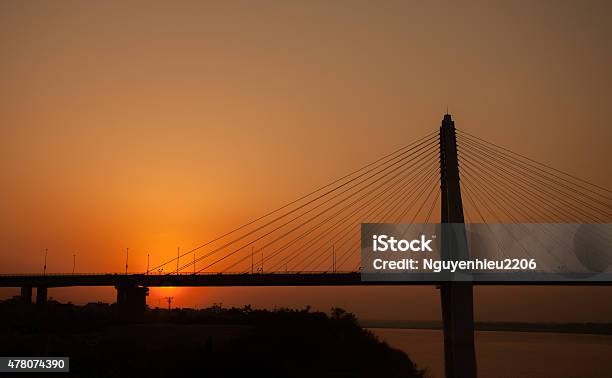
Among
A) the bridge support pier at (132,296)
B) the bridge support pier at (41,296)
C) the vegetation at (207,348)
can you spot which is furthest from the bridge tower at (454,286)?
the bridge support pier at (41,296)

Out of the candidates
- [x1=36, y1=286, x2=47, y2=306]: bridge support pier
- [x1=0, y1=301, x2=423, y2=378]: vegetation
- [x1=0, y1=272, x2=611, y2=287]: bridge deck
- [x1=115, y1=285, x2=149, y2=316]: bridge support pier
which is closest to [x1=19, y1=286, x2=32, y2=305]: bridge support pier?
[x1=36, y1=286, x2=47, y2=306]: bridge support pier

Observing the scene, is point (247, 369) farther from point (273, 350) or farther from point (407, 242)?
point (407, 242)

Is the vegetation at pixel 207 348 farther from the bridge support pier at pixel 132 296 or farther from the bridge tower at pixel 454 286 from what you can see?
the bridge support pier at pixel 132 296

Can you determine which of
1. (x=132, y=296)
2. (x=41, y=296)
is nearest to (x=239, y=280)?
(x=132, y=296)

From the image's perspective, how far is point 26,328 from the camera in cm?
4459

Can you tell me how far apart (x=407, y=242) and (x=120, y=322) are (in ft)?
89.0

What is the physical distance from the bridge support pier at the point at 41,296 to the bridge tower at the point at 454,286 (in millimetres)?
63867

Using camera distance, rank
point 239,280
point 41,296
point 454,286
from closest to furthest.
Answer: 1. point 454,286
2. point 239,280
3. point 41,296

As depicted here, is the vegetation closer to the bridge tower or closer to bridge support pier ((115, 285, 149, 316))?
the bridge tower

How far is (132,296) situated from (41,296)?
24154 mm

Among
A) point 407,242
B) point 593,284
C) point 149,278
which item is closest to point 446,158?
point 407,242

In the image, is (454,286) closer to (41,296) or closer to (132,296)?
(132,296)

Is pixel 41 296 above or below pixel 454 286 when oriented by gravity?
above

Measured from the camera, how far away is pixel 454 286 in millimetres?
46312
